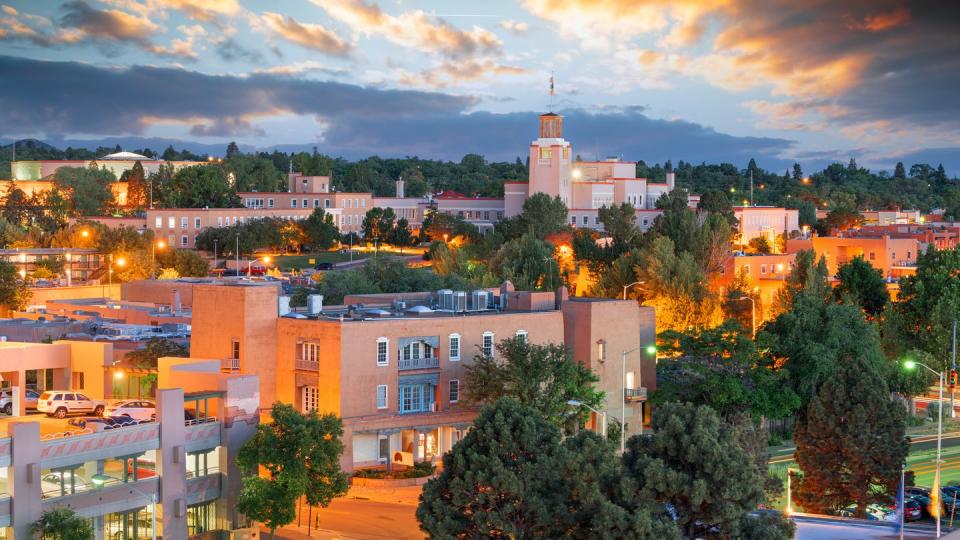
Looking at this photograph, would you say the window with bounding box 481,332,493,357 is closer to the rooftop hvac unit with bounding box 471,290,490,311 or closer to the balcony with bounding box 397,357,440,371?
the balcony with bounding box 397,357,440,371

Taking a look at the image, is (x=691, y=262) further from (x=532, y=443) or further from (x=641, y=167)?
(x=641, y=167)

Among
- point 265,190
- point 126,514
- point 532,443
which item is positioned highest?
point 265,190

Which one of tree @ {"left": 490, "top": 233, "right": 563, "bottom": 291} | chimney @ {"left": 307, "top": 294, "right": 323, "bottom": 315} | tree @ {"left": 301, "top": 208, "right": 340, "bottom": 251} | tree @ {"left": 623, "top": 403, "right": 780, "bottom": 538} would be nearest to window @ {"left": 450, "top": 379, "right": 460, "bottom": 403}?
chimney @ {"left": 307, "top": 294, "right": 323, "bottom": 315}

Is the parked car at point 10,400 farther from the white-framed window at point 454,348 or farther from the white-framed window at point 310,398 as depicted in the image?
the white-framed window at point 454,348

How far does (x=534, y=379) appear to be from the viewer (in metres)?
46.5

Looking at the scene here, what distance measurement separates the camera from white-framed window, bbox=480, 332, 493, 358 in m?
48.7

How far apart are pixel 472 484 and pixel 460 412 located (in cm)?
1757

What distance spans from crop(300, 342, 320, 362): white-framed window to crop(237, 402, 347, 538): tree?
681 cm

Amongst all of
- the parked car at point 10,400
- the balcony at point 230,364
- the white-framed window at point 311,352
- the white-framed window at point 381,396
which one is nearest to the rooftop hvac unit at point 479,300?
the white-framed window at point 381,396

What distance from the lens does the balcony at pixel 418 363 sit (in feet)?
154

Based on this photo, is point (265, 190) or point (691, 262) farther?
point (265, 190)

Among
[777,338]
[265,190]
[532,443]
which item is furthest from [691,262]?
[265,190]

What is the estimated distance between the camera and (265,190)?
132500 millimetres

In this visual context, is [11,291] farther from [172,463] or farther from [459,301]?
[172,463]
